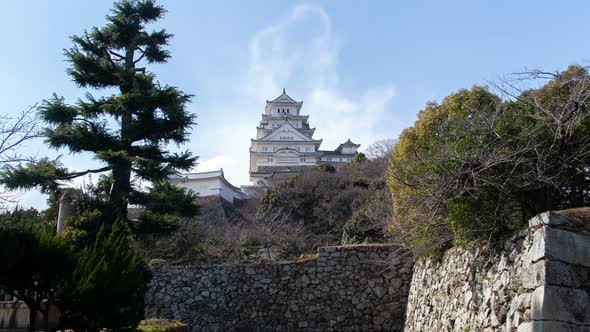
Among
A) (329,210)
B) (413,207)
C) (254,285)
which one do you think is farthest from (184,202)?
(329,210)

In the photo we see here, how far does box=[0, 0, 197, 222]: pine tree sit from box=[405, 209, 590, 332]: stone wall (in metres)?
9.91

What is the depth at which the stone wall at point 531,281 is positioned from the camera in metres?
5.95

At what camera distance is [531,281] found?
6.27 meters

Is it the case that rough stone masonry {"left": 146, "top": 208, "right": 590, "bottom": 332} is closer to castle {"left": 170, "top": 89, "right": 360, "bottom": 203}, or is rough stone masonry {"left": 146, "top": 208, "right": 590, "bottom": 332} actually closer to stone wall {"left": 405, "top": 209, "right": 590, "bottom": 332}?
stone wall {"left": 405, "top": 209, "right": 590, "bottom": 332}

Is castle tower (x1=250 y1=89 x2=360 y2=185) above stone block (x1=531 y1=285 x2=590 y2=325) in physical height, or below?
above

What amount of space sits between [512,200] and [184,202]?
1046 centimetres

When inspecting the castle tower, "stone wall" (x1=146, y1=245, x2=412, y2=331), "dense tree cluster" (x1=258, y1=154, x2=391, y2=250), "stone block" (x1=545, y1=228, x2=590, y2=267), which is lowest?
"stone wall" (x1=146, y1=245, x2=412, y2=331)

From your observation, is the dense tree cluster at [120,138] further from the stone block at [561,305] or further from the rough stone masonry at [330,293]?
the stone block at [561,305]

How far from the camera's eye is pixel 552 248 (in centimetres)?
616

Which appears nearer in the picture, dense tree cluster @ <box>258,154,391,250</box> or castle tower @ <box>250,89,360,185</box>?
dense tree cluster @ <box>258,154,391,250</box>

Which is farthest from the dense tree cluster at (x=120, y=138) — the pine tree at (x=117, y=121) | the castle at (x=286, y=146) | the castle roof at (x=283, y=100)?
the castle roof at (x=283, y=100)

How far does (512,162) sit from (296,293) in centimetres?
870

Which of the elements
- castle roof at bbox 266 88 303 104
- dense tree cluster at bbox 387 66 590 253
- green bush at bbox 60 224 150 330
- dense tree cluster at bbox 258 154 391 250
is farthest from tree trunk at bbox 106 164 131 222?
castle roof at bbox 266 88 303 104

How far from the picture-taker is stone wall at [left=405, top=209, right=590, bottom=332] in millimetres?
5953
